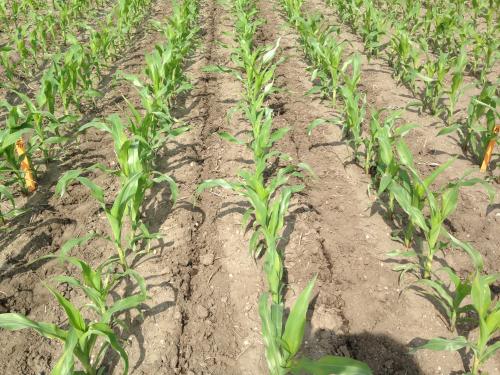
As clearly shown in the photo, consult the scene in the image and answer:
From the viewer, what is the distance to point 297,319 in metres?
1.49

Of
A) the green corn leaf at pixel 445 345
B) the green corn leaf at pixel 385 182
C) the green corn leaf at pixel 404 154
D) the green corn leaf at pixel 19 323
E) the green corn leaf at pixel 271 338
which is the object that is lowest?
the green corn leaf at pixel 445 345

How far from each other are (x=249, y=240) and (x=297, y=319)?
1.11 metres

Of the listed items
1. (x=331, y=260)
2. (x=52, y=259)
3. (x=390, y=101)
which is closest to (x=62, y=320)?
(x=52, y=259)

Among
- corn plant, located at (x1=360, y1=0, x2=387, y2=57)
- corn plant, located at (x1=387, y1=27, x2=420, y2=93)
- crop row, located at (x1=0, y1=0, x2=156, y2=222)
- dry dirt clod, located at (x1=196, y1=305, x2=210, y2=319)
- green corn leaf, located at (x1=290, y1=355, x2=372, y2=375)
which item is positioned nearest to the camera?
green corn leaf, located at (x1=290, y1=355, x2=372, y2=375)

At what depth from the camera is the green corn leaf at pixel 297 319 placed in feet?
4.88

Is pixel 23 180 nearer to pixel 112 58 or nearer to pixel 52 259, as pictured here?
pixel 52 259

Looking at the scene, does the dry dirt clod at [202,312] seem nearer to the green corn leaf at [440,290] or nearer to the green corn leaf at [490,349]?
the green corn leaf at [440,290]

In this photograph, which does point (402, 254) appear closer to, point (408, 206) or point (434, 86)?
point (408, 206)

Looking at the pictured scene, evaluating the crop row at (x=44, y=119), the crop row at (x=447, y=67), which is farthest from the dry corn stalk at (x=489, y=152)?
the crop row at (x=44, y=119)

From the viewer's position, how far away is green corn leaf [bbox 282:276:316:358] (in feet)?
4.88

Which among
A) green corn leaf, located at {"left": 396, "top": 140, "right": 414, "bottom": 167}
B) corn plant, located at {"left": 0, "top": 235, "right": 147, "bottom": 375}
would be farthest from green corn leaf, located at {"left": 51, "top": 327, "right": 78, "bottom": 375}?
green corn leaf, located at {"left": 396, "top": 140, "right": 414, "bottom": 167}

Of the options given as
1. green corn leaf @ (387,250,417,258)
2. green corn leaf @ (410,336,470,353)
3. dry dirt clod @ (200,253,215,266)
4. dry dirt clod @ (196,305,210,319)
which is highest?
green corn leaf @ (410,336,470,353)

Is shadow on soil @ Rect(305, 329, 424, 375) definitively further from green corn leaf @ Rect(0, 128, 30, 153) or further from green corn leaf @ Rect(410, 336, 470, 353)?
green corn leaf @ Rect(0, 128, 30, 153)

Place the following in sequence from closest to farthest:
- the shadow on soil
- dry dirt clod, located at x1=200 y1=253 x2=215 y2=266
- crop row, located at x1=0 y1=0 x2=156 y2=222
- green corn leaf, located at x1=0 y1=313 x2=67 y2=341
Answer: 1. green corn leaf, located at x1=0 y1=313 x2=67 y2=341
2. the shadow on soil
3. dry dirt clod, located at x1=200 y1=253 x2=215 y2=266
4. crop row, located at x1=0 y1=0 x2=156 y2=222
